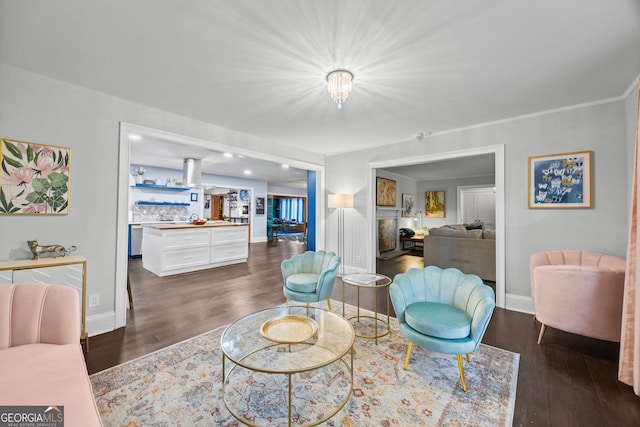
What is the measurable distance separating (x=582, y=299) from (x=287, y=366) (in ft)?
8.05

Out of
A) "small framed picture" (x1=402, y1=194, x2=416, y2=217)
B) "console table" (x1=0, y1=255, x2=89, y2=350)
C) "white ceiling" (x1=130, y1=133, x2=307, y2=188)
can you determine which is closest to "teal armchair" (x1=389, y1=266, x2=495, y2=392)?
"console table" (x1=0, y1=255, x2=89, y2=350)

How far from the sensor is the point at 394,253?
24.8ft

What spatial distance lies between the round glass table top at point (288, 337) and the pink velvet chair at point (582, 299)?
6.23 ft

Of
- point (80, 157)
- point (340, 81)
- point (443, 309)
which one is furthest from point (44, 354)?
point (340, 81)

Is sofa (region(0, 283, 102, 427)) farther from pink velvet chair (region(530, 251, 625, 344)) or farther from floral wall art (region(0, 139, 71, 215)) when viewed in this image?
pink velvet chair (region(530, 251, 625, 344))

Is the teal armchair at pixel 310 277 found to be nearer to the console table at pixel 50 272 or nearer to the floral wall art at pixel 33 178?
the console table at pixel 50 272

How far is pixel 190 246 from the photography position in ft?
17.1

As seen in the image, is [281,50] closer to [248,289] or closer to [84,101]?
[84,101]

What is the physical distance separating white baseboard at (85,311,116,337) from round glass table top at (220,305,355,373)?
5.53 ft

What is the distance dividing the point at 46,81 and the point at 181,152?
316 cm

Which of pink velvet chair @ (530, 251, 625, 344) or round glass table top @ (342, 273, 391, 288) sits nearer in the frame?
pink velvet chair @ (530, 251, 625, 344)

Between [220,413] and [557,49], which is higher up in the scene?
[557,49]

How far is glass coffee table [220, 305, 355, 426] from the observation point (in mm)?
1606

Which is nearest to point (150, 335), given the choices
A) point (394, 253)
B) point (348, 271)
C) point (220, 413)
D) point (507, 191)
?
point (220, 413)
